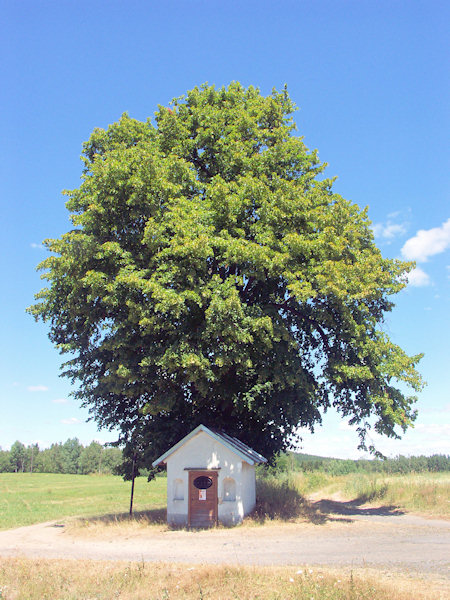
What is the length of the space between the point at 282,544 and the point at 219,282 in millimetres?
10395

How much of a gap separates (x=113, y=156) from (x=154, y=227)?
182 inches

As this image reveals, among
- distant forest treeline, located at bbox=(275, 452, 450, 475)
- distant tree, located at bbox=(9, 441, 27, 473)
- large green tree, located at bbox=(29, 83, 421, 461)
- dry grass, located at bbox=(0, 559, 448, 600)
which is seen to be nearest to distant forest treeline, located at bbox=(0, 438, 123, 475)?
distant tree, located at bbox=(9, 441, 27, 473)

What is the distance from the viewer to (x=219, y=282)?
20.5 m

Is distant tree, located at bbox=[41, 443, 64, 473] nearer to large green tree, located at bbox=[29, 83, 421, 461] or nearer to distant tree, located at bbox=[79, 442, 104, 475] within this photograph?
distant tree, located at bbox=[79, 442, 104, 475]

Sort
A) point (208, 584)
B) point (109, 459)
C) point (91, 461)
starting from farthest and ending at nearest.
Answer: point (109, 459) < point (91, 461) < point (208, 584)

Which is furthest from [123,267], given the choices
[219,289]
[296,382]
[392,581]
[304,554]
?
[392,581]

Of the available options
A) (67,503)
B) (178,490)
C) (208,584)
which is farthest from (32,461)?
(208,584)

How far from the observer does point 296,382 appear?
2161 centimetres

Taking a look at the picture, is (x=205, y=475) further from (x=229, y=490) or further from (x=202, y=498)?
(x=229, y=490)

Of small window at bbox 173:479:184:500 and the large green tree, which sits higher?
the large green tree

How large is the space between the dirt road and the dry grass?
5.32 ft

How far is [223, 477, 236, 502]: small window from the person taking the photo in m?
21.2

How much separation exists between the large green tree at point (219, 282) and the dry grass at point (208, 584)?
8.45 metres

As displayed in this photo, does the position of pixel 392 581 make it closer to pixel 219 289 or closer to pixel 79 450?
pixel 219 289
